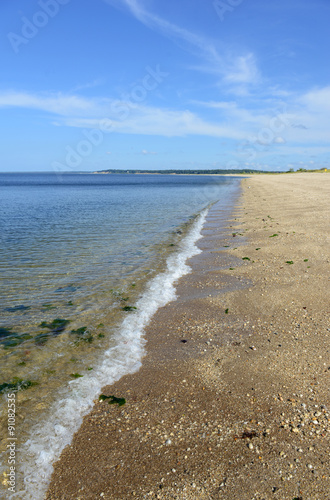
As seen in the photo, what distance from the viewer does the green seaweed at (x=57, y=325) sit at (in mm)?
7438

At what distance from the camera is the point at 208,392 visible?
16.3ft

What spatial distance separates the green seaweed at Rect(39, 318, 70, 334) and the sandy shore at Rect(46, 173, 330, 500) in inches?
81.7

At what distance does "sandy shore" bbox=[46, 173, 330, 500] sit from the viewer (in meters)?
3.48

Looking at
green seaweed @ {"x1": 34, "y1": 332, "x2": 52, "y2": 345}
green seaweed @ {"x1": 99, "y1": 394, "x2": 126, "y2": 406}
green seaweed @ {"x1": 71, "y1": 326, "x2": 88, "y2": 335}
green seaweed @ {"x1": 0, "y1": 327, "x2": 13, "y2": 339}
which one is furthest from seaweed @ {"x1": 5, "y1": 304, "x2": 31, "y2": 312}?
green seaweed @ {"x1": 99, "y1": 394, "x2": 126, "y2": 406}

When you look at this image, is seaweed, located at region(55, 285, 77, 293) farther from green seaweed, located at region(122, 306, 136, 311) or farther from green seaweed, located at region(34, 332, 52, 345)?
green seaweed, located at region(34, 332, 52, 345)

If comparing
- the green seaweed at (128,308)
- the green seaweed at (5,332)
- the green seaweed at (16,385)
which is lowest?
the green seaweed at (16,385)

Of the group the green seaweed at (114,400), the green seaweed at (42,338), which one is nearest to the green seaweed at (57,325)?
the green seaweed at (42,338)

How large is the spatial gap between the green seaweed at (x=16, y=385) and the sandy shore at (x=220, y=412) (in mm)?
1437

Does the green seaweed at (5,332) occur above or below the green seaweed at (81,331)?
below

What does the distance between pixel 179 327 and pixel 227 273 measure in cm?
414

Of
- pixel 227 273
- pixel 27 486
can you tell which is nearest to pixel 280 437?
pixel 27 486

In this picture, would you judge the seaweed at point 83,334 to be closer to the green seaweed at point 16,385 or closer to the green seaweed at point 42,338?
the green seaweed at point 42,338

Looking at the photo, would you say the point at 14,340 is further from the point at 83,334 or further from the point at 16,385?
the point at 16,385

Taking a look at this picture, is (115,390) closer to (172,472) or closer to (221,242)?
(172,472)
